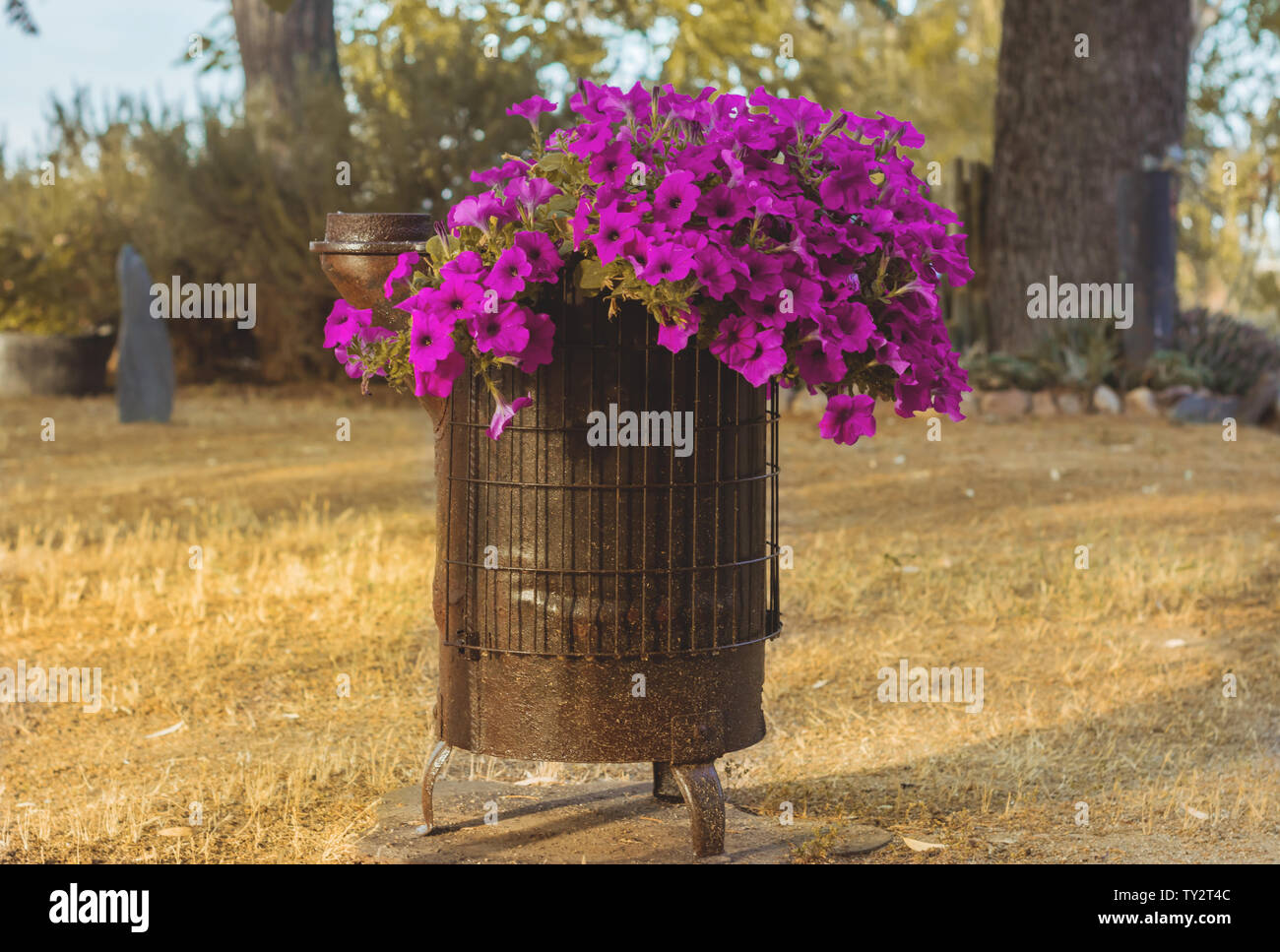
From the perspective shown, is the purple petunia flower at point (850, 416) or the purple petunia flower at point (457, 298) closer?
the purple petunia flower at point (457, 298)

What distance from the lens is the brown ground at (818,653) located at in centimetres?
441

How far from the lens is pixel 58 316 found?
56.9 feet

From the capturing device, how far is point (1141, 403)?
1340 cm

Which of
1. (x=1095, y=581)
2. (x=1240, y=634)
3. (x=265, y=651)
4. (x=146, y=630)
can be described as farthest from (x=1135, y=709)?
(x=146, y=630)

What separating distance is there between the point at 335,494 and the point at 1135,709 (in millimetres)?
5949

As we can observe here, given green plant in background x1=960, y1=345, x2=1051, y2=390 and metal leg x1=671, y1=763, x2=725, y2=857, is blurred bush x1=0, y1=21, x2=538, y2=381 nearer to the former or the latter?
green plant in background x1=960, y1=345, x2=1051, y2=390

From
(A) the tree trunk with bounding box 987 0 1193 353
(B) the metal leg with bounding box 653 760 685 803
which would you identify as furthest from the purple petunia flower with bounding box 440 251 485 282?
(A) the tree trunk with bounding box 987 0 1193 353

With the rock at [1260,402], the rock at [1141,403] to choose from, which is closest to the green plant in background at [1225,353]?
the rock at [1260,402]

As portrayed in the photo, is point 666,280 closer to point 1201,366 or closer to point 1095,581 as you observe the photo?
point 1095,581

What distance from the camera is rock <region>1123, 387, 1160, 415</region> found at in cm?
1336

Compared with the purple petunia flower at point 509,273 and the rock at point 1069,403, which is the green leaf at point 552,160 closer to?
the purple petunia flower at point 509,273

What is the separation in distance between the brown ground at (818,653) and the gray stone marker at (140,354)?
255 cm

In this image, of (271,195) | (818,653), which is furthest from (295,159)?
(818,653)

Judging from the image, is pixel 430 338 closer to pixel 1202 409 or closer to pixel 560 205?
pixel 560 205
